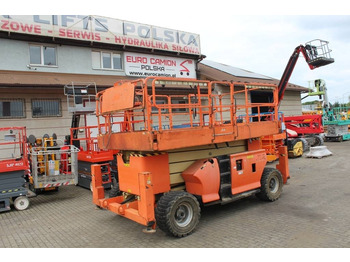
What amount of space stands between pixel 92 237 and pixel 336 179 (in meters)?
7.67

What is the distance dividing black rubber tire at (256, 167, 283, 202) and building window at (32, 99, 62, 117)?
9437 millimetres

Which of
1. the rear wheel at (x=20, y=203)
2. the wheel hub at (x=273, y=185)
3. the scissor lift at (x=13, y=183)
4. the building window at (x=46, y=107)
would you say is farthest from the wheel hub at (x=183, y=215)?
the building window at (x=46, y=107)

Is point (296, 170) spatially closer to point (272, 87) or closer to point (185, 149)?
point (272, 87)

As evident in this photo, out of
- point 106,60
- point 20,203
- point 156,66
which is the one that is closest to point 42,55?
point 106,60

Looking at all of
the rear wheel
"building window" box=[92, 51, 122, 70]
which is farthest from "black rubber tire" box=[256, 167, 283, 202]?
"building window" box=[92, 51, 122, 70]

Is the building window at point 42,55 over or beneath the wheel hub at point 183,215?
over

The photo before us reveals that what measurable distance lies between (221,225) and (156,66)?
11620mm

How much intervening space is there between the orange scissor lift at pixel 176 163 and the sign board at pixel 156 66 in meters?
8.38

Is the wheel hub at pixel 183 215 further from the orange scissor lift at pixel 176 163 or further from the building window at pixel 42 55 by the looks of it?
the building window at pixel 42 55

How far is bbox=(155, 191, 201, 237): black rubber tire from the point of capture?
5.07 m

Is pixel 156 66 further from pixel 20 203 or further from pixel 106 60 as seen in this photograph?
pixel 20 203

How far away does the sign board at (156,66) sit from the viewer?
15094 mm

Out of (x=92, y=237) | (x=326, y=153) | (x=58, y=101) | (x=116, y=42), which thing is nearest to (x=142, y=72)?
(x=116, y=42)

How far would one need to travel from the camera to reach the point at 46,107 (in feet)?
41.1
